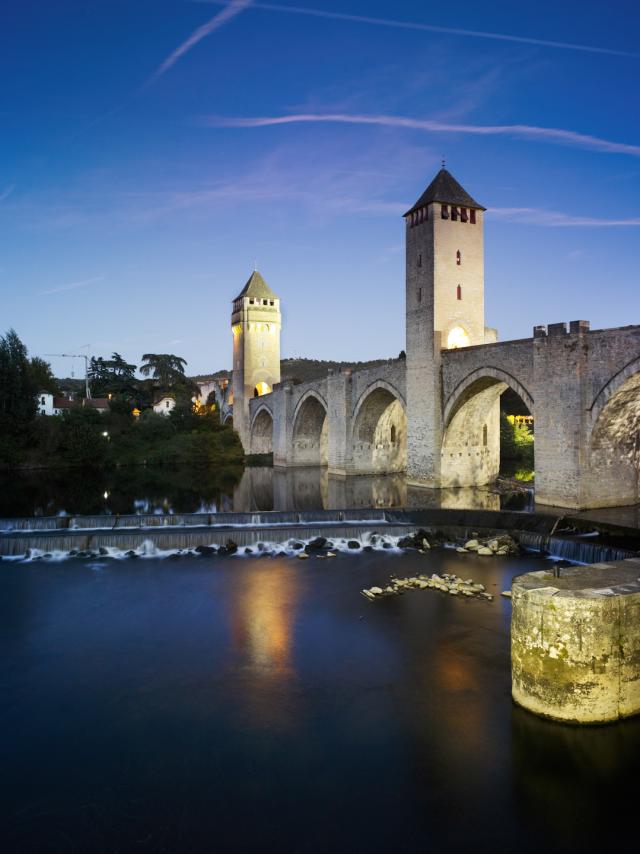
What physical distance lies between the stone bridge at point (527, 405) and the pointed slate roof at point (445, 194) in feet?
18.1

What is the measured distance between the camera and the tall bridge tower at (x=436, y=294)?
2348cm

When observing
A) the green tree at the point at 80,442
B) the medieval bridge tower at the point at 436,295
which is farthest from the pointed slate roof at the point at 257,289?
the medieval bridge tower at the point at 436,295

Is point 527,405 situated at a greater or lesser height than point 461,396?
lesser

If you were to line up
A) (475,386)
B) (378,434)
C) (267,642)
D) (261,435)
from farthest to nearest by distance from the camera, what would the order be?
(261,435)
(378,434)
(475,386)
(267,642)

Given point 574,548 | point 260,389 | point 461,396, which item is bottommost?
point 574,548

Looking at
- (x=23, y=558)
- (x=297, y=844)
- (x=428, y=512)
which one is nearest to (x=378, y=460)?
(x=428, y=512)

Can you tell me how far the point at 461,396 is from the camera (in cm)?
2250

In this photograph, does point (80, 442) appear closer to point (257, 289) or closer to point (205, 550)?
point (257, 289)

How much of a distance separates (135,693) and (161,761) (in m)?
1.57

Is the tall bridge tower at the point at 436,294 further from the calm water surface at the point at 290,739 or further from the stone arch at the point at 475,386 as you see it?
the calm water surface at the point at 290,739

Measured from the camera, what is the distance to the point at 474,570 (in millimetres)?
12828

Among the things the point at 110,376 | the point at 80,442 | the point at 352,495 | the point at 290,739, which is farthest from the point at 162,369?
the point at 290,739

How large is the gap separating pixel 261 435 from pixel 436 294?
25644 mm

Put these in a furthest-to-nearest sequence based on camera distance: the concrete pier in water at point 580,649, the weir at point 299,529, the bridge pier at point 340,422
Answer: the bridge pier at point 340,422, the weir at point 299,529, the concrete pier in water at point 580,649
